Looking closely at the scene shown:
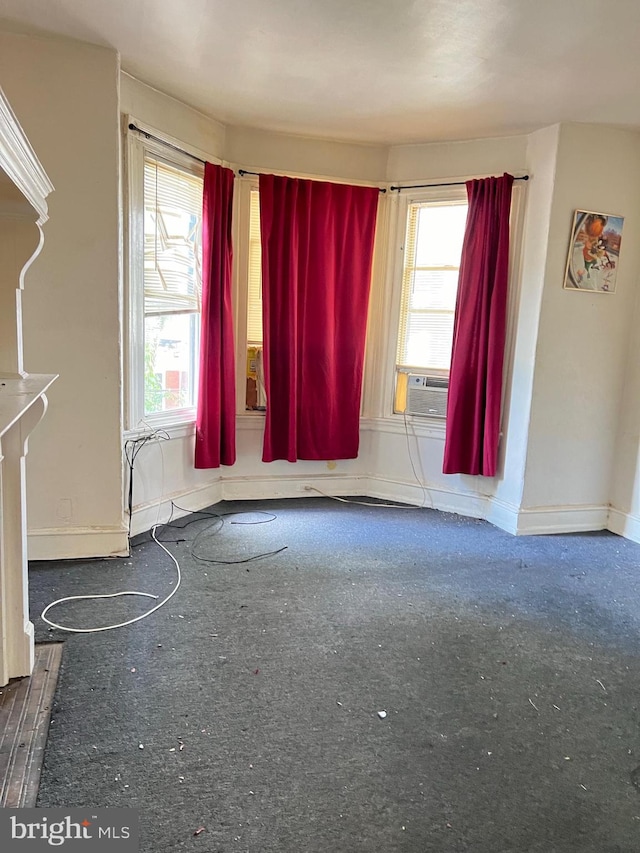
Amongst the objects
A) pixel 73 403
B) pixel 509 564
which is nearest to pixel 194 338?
pixel 73 403

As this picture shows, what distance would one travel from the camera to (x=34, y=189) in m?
1.61

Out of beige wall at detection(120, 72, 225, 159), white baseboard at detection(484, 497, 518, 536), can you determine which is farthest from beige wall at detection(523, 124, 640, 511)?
beige wall at detection(120, 72, 225, 159)

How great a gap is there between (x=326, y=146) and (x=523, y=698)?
11.4ft

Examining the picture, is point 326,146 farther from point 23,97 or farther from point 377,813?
point 377,813

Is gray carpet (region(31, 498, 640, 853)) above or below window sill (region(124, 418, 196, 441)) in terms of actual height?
below

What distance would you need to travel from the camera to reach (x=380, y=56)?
2.54 metres

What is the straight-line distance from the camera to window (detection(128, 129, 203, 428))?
123 inches

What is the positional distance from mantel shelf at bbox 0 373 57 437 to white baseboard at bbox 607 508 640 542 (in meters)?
3.44

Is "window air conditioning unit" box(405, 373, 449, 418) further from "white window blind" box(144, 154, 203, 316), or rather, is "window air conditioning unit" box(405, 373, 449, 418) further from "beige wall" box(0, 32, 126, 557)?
"beige wall" box(0, 32, 126, 557)

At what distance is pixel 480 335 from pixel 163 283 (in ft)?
6.51

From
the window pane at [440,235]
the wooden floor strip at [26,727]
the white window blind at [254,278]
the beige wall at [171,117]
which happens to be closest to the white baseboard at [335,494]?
the wooden floor strip at [26,727]

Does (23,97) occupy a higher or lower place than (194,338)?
higher

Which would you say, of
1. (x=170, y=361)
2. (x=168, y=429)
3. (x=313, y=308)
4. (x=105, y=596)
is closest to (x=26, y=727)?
(x=105, y=596)

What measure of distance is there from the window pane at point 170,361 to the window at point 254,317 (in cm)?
41
